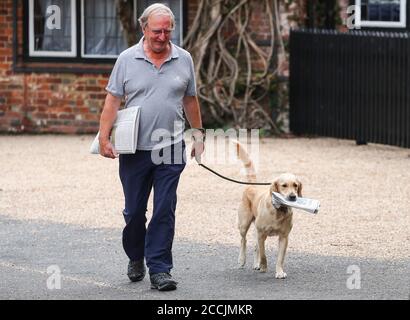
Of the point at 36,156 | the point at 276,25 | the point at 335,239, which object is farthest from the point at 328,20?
the point at 335,239

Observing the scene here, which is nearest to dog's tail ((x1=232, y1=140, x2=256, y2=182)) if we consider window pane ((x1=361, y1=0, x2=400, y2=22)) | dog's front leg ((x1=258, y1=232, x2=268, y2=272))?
dog's front leg ((x1=258, y1=232, x2=268, y2=272))

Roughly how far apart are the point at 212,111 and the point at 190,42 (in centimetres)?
109

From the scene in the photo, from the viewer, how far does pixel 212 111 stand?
19.0m

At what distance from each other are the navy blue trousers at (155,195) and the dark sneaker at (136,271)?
0.65ft

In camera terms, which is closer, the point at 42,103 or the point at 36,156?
the point at 36,156

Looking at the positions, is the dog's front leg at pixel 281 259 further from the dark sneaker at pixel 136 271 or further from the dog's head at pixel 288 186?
the dark sneaker at pixel 136 271

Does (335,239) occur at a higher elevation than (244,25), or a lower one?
lower

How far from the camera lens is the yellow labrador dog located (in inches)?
342

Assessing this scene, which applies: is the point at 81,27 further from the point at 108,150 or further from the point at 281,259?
the point at 108,150

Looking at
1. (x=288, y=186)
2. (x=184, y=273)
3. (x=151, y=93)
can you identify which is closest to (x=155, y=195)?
(x=151, y=93)

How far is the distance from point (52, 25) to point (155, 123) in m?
11.2

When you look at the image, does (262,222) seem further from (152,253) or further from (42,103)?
(42,103)

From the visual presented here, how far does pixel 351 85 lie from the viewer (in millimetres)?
17672

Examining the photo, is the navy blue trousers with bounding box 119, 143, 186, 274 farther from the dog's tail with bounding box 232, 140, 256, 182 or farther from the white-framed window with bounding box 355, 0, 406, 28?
the white-framed window with bounding box 355, 0, 406, 28
